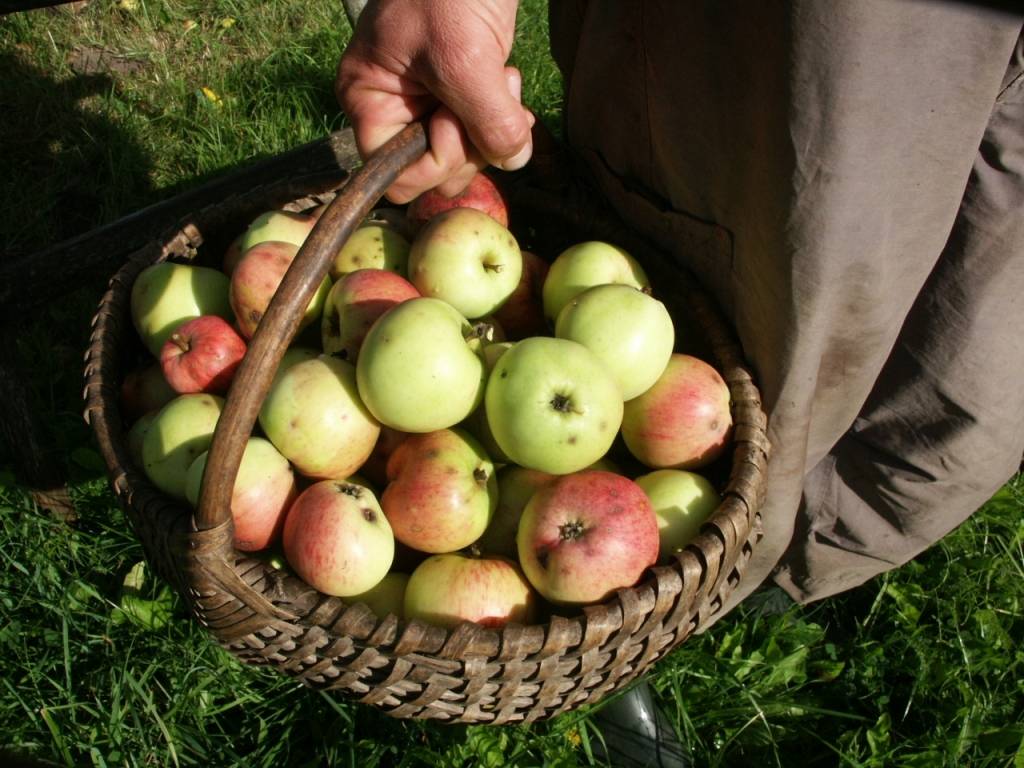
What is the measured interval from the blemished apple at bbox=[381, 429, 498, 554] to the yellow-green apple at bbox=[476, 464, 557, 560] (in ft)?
0.21

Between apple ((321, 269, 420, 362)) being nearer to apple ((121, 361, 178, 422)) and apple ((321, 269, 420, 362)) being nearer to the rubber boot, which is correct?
apple ((121, 361, 178, 422))

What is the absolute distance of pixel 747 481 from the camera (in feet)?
4.95

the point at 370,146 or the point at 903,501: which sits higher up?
the point at 370,146

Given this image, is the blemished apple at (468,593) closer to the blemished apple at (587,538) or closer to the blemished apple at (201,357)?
the blemished apple at (587,538)

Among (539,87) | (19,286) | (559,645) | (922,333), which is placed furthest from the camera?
(539,87)

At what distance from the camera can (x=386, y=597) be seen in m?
1.60

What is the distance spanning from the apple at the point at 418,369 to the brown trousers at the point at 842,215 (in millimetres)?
581

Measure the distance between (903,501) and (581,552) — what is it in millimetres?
924

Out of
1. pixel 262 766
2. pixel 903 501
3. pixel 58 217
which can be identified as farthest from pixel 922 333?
pixel 58 217

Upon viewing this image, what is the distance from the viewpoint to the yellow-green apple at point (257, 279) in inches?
68.1

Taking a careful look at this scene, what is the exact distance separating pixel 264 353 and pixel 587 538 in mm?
636

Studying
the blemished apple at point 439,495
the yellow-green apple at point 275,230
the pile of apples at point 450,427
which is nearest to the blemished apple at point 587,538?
the pile of apples at point 450,427

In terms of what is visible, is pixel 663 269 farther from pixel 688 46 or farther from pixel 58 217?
pixel 58 217

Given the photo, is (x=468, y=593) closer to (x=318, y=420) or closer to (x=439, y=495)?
(x=439, y=495)
